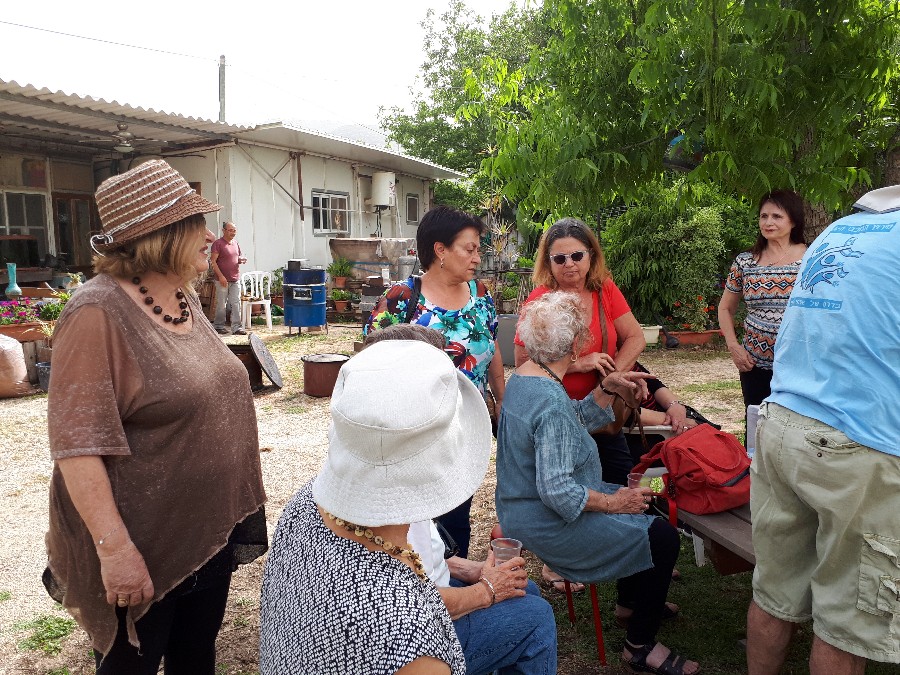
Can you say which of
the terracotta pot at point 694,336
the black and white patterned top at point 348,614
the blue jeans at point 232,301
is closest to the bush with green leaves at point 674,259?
the terracotta pot at point 694,336

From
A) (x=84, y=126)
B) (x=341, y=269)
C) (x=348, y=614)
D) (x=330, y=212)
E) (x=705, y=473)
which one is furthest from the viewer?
(x=330, y=212)

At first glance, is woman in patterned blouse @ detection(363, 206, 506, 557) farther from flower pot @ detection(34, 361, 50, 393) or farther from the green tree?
the green tree

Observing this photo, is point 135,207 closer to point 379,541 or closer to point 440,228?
point 379,541

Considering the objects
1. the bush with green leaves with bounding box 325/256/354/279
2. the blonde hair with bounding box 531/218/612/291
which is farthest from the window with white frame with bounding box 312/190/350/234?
the blonde hair with bounding box 531/218/612/291

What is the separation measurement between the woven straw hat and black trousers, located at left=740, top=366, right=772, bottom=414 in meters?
3.23

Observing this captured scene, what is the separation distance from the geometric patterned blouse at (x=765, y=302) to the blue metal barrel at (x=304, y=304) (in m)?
7.89

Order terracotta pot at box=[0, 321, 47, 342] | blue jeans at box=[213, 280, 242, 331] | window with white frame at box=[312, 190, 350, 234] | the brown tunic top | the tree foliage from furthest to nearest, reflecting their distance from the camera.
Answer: window with white frame at box=[312, 190, 350, 234] < blue jeans at box=[213, 280, 242, 331] < terracotta pot at box=[0, 321, 47, 342] < the tree foliage < the brown tunic top

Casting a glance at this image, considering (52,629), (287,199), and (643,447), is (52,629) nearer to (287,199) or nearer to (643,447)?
(643,447)

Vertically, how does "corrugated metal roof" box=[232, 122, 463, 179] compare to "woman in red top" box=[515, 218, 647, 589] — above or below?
above

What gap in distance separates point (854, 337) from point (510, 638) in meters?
1.29

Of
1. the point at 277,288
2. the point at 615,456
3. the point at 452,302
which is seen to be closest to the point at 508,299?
the point at 277,288

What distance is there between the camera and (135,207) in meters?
1.81

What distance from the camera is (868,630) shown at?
1.80 metres

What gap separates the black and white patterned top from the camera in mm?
1236
